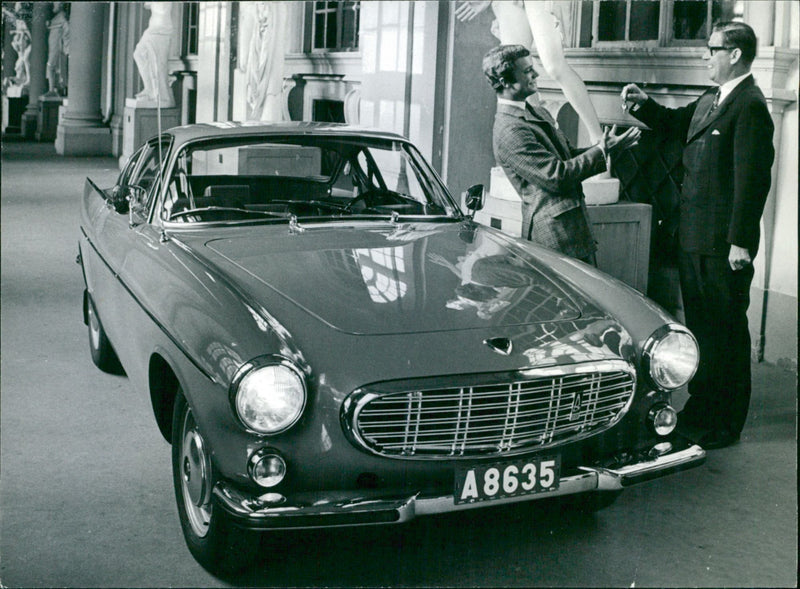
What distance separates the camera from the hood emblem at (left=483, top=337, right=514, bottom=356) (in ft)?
9.84

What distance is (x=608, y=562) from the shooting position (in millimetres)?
3240

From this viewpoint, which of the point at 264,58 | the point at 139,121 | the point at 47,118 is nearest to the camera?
the point at 264,58

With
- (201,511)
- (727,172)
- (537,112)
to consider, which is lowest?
(201,511)

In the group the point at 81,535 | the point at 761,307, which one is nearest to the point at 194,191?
the point at 81,535

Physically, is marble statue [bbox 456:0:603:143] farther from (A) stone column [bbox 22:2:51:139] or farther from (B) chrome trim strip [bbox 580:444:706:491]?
(A) stone column [bbox 22:2:51:139]

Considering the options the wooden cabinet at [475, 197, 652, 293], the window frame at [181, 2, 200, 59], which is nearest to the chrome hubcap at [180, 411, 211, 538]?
the wooden cabinet at [475, 197, 652, 293]

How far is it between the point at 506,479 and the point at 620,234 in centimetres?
329

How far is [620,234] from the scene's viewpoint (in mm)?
5949

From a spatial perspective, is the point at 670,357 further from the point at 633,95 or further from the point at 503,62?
the point at 633,95

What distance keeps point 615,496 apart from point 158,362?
63.9 inches

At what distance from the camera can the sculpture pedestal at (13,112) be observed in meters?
24.0

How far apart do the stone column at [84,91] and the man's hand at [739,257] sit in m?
17.2

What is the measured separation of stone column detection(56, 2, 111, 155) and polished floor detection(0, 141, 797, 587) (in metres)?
15.6

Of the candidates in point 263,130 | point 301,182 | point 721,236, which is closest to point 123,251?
point 263,130
